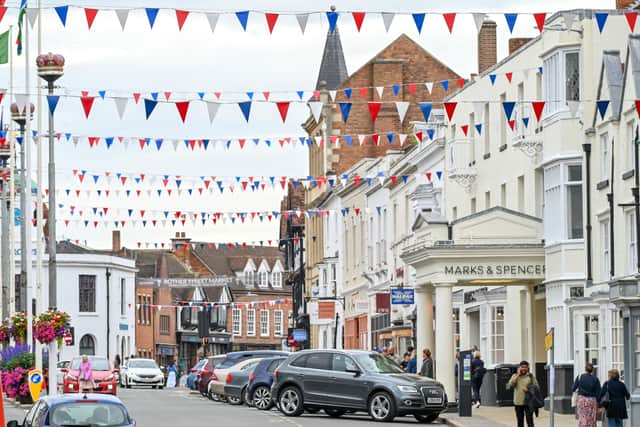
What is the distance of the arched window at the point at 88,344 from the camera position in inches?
3802

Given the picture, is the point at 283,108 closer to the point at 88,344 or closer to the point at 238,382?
the point at 238,382

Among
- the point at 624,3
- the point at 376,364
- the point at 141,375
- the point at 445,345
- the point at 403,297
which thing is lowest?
the point at 141,375

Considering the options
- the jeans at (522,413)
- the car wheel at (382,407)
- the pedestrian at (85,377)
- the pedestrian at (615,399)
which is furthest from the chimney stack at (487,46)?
the pedestrian at (615,399)

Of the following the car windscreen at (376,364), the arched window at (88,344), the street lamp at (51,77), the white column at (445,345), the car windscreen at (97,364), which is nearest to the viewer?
the car windscreen at (376,364)

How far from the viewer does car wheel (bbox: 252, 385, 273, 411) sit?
1634 inches

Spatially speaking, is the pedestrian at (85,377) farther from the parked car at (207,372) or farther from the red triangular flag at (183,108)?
the red triangular flag at (183,108)

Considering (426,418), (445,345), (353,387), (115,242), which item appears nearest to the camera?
(353,387)

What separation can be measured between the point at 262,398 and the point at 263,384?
381mm

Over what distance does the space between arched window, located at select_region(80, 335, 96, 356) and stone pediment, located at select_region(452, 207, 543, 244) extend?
58.7 meters

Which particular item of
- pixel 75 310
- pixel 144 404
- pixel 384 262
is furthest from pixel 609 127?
pixel 75 310

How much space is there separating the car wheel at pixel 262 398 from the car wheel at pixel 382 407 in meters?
6.48

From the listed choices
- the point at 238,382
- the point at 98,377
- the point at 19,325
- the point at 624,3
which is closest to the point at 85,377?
the point at 19,325

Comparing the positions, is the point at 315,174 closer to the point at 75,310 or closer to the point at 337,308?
the point at 337,308

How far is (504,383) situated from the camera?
4381cm
